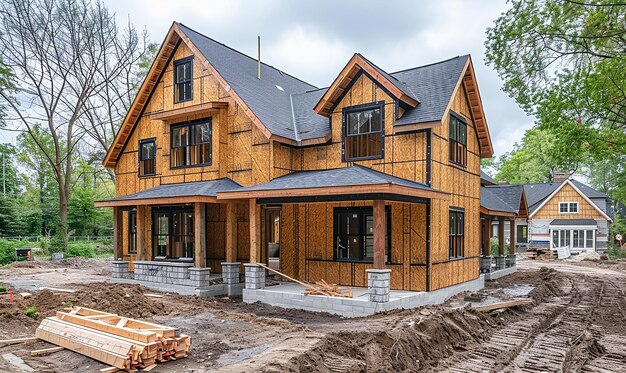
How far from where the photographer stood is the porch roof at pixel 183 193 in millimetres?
13836

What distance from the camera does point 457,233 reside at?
1468cm

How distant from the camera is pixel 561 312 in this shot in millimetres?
12898

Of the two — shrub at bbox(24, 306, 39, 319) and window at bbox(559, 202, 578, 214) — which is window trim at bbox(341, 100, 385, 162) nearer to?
shrub at bbox(24, 306, 39, 319)

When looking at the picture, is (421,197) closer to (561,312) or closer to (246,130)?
(561,312)

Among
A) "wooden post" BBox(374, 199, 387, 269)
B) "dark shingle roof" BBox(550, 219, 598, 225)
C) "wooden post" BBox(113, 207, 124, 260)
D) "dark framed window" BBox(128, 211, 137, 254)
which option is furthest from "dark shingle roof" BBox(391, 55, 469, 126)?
"dark shingle roof" BBox(550, 219, 598, 225)

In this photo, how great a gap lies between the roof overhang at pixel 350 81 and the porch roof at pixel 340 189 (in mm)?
2364

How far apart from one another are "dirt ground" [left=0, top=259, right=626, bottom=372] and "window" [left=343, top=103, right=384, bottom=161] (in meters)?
Answer: 5.33

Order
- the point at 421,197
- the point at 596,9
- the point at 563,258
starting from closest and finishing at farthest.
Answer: the point at 421,197 → the point at 596,9 → the point at 563,258

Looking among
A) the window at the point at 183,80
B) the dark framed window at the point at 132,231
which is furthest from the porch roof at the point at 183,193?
the window at the point at 183,80

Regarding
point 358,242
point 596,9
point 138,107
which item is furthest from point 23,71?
point 596,9

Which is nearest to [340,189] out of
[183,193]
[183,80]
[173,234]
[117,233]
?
[183,193]

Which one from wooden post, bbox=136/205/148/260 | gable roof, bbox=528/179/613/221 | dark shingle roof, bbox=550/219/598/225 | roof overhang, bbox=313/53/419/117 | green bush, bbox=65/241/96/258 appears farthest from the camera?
gable roof, bbox=528/179/613/221

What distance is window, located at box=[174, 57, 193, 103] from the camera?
55.2 ft

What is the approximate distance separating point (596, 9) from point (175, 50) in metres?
14.9
